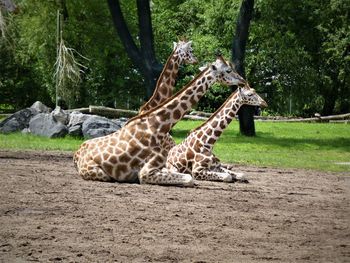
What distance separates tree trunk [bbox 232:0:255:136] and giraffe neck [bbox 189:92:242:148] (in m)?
11.5

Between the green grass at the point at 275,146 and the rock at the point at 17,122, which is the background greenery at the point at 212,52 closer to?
the green grass at the point at 275,146

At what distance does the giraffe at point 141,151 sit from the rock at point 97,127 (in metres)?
9.60

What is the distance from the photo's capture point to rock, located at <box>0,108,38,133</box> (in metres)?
25.1

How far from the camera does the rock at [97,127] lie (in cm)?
2284

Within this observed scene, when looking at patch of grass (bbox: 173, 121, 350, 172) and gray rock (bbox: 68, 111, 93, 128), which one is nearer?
patch of grass (bbox: 173, 121, 350, 172)

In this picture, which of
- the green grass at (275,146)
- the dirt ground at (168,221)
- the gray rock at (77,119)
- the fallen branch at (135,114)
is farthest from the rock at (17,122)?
the dirt ground at (168,221)

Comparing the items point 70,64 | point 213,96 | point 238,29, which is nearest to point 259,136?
point 238,29

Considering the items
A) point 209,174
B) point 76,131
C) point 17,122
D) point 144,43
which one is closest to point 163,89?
point 209,174

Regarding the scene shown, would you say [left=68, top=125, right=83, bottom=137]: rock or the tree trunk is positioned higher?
the tree trunk

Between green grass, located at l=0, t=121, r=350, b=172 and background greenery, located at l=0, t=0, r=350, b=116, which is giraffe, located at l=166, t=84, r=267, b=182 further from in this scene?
background greenery, located at l=0, t=0, r=350, b=116

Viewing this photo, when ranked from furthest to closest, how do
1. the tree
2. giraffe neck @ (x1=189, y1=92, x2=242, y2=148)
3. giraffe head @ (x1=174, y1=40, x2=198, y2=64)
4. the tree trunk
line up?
the tree trunk → the tree → giraffe head @ (x1=174, y1=40, x2=198, y2=64) → giraffe neck @ (x1=189, y1=92, x2=242, y2=148)

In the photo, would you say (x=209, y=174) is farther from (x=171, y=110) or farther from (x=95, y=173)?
(x=95, y=173)

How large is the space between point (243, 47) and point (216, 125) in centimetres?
1253

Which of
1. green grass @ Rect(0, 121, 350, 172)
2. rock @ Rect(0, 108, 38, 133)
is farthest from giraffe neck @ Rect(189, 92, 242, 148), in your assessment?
rock @ Rect(0, 108, 38, 133)
